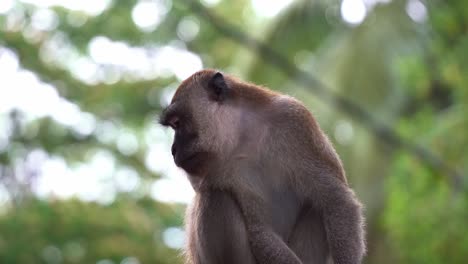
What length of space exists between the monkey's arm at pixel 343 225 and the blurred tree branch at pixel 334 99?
8737 millimetres

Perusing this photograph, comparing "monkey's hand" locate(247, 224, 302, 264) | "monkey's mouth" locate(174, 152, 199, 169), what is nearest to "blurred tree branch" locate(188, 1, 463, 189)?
"monkey's mouth" locate(174, 152, 199, 169)

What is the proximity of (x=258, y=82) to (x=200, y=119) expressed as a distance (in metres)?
16.9

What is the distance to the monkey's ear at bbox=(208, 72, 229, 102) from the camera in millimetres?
7090

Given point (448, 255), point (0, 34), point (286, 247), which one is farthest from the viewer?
point (0, 34)

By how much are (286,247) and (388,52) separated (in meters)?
17.8

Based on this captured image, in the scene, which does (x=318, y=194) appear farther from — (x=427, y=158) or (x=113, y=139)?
(x=113, y=139)

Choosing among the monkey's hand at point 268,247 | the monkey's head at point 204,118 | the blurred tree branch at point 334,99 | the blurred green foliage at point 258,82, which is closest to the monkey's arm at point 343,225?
the monkey's hand at point 268,247

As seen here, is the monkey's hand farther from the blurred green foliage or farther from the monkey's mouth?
the blurred green foliage

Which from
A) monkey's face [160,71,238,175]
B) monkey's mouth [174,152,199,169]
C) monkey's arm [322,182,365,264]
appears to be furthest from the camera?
monkey's face [160,71,238,175]

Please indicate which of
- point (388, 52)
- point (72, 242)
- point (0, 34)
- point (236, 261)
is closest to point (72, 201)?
point (72, 242)

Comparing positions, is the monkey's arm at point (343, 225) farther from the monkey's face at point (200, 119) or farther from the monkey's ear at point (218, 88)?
the monkey's ear at point (218, 88)

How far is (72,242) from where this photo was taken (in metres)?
17.5

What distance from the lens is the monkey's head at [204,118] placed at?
275 inches

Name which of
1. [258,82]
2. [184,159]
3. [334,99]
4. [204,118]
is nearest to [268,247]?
[184,159]
